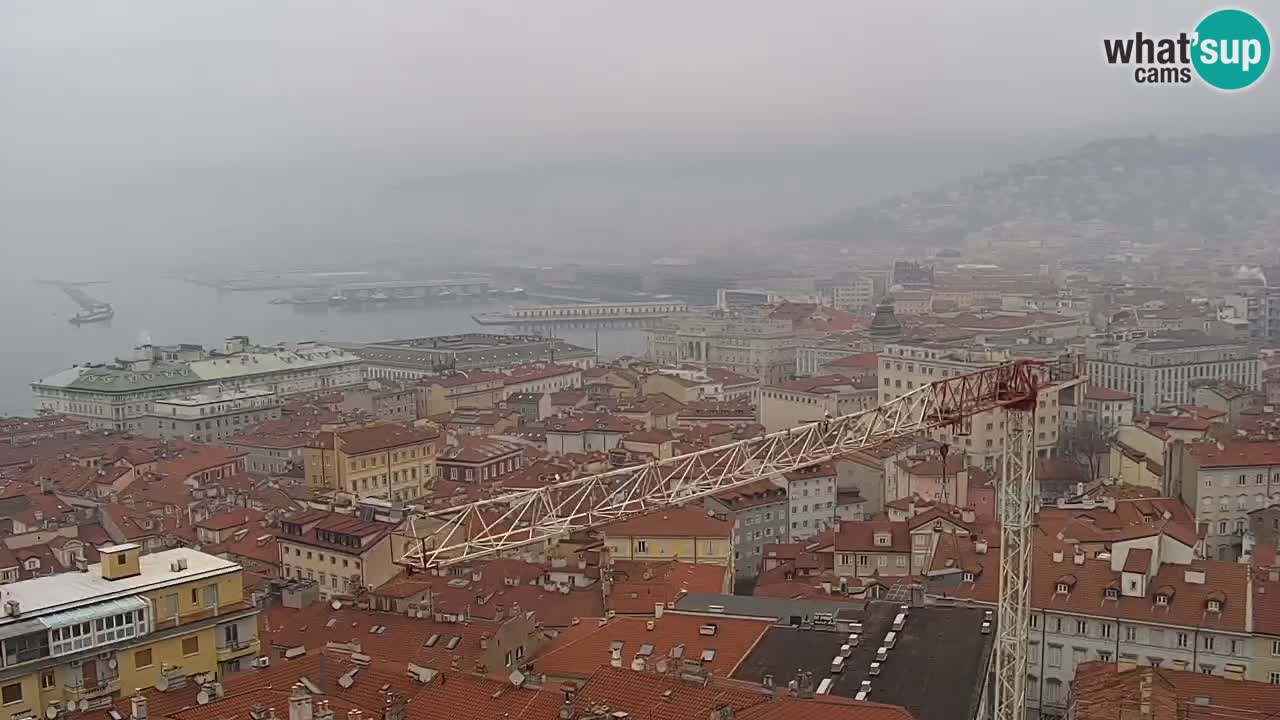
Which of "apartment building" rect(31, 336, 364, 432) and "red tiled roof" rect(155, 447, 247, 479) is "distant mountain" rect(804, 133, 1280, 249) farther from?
"red tiled roof" rect(155, 447, 247, 479)

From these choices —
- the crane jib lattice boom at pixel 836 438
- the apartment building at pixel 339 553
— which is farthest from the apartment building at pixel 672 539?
the crane jib lattice boom at pixel 836 438

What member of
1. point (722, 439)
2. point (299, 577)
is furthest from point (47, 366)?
point (299, 577)

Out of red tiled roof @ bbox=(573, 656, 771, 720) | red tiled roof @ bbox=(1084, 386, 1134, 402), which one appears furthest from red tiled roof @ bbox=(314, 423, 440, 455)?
red tiled roof @ bbox=(573, 656, 771, 720)

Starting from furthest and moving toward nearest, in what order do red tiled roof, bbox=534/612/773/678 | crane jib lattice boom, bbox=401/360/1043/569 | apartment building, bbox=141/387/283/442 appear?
apartment building, bbox=141/387/283/442
red tiled roof, bbox=534/612/773/678
crane jib lattice boom, bbox=401/360/1043/569

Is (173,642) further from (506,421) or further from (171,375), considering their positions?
(171,375)

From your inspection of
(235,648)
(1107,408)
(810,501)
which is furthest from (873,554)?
(1107,408)

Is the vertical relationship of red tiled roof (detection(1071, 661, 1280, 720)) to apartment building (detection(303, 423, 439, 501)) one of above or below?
above

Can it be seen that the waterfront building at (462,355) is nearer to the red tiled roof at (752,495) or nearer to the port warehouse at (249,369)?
the port warehouse at (249,369)
